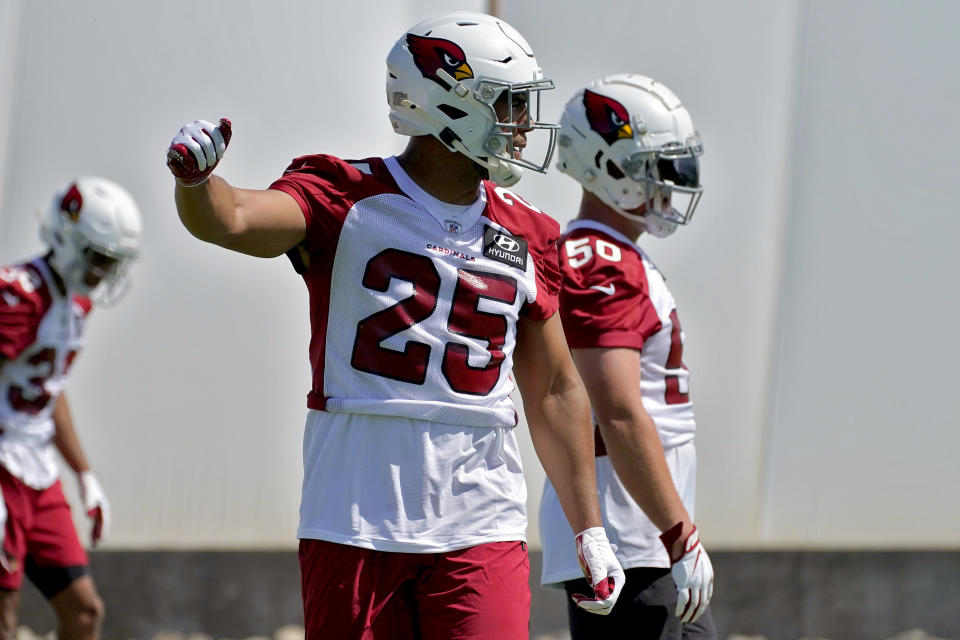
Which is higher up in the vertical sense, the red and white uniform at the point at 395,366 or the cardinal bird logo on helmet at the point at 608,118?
the cardinal bird logo on helmet at the point at 608,118

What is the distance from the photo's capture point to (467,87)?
2957 millimetres

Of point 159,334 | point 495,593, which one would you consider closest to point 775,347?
point 159,334

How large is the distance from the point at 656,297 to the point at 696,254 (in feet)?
10.8

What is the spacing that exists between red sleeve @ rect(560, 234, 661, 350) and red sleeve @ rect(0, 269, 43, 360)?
2.77 metres

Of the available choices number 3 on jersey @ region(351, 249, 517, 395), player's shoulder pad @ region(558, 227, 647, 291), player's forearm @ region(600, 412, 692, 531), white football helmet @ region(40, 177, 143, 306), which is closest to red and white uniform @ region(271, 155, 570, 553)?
number 3 on jersey @ region(351, 249, 517, 395)

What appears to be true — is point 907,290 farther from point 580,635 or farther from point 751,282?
point 580,635

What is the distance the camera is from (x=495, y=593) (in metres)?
2.82

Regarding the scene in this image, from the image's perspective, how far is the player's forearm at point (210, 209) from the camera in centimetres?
239

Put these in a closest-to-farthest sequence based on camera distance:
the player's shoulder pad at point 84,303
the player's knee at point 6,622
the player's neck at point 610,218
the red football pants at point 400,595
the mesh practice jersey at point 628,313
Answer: the red football pants at point 400,595 < the mesh practice jersey at point 628,313 < the player's neck at point 610,218 < the player's knee at point 6,622 < the player's shoulder pad at point 84,303

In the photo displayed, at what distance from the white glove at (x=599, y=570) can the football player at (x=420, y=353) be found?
0.01 meters

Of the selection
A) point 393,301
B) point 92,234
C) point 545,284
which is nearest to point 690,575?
point 545,284

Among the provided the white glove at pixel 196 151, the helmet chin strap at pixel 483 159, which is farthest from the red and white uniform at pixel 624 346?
the white glove at pixel 196 151

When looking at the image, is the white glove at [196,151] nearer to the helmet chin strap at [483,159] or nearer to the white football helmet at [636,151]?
the helmet chin strap at [483,159]

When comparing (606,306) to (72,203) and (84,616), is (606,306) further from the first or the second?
(72,203)
